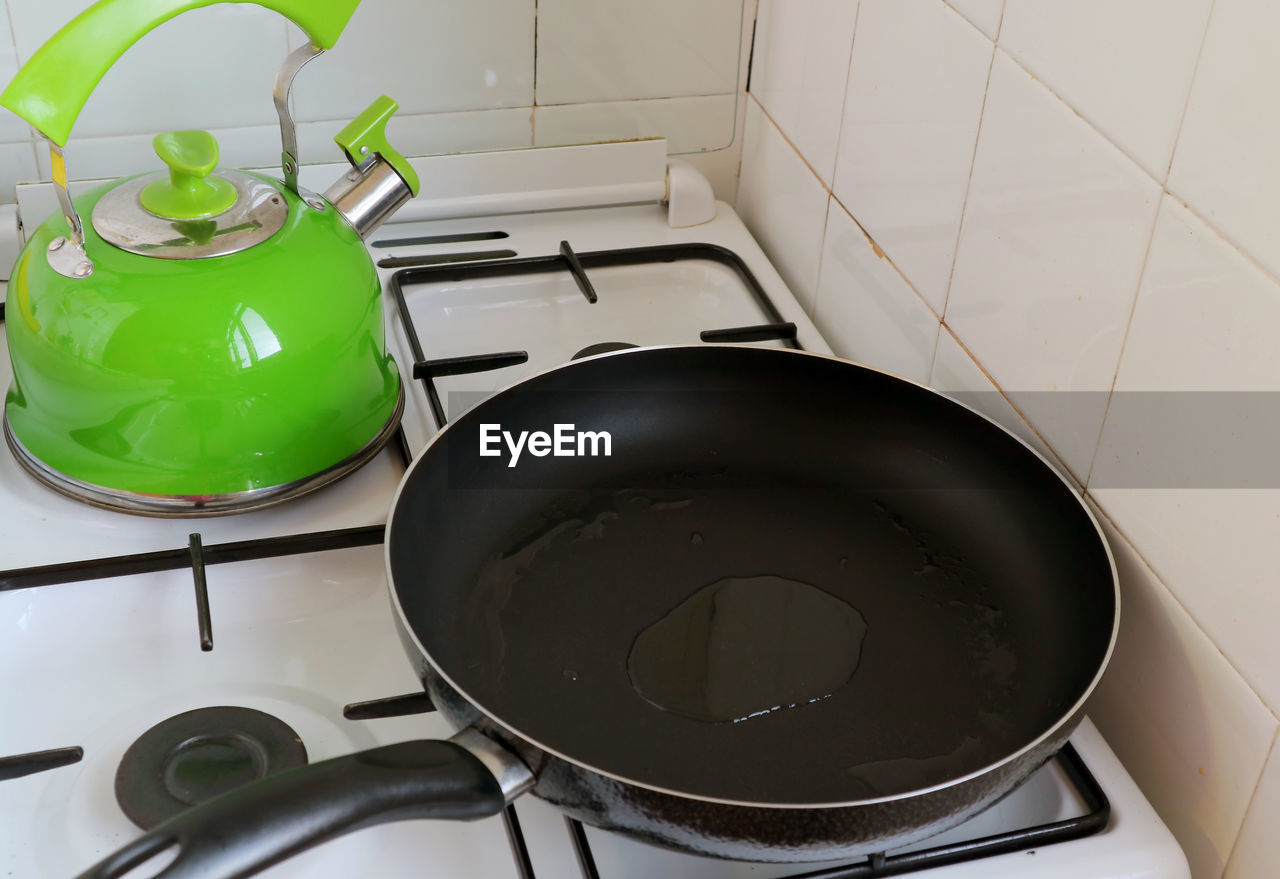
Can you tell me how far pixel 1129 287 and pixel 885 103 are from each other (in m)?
0.29

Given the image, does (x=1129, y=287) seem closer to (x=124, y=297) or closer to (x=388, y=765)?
(x=388, y=765)

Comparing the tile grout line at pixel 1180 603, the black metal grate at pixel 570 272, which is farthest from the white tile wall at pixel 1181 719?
the black metal grate at pixel 570 272

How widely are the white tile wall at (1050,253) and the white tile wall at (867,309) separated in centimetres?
7

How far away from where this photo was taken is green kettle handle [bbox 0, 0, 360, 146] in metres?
0.63

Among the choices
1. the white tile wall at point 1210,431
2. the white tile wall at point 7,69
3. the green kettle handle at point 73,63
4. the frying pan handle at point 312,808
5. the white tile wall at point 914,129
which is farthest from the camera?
the white tile wall at point 7,69

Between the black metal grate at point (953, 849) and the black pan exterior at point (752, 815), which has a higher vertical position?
the black pan exterior at point (752, 815)

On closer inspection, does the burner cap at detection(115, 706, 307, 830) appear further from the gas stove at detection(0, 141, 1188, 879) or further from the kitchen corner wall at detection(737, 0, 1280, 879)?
the kitchen corner wall at detection(737, 0, 1280, 879)

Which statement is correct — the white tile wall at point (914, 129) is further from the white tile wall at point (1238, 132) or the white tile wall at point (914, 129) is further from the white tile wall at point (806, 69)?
the white tile wall at point (1238, 132)

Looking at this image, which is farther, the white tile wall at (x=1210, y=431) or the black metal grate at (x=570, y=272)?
the black metal grate at (x=570, y=272)

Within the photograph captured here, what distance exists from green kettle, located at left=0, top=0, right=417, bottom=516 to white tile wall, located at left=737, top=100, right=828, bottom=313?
1.27 feet

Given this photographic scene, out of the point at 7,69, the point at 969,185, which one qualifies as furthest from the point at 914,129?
the point at 7,69

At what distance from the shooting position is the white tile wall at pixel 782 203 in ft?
3.19

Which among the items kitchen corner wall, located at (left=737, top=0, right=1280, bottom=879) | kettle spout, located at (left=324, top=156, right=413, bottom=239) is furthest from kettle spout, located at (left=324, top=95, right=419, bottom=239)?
kitchen corner wall, located at (left=737, top=0, right=1280, bottom=879)

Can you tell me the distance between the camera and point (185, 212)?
28.0 inches
